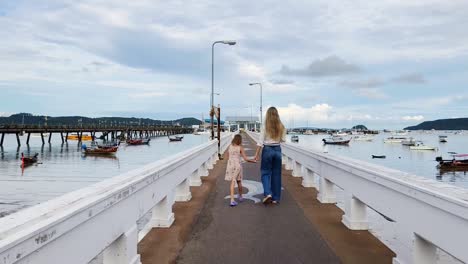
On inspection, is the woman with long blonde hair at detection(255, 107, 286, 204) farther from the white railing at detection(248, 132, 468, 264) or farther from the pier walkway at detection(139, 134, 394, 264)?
the white railing at detection(248, 132, 468, 264)

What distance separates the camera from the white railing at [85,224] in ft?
7.80

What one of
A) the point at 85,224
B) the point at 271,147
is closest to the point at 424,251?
the point at 85,224

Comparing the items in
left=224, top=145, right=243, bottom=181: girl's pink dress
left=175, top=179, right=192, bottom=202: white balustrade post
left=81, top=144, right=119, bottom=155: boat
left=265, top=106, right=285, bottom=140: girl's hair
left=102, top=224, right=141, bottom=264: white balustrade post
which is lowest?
left=81, top=144, right=119, bottom=155: boat

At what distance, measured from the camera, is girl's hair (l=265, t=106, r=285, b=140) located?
29.7 ft

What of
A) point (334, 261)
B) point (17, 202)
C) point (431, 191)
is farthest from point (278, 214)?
point (17, 202)

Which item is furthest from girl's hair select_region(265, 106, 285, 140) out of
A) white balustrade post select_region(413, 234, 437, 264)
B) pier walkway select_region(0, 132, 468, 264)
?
white balustrade post select_region(413, 234, 437, 264)

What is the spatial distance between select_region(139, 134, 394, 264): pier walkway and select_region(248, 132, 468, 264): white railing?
0.70 metres

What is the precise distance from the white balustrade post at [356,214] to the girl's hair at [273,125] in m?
2.38

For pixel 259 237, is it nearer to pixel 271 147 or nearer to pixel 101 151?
pixel 271 147

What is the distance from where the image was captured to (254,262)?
5285 millimetres

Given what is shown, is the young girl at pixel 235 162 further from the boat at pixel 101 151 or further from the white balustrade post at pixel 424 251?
the boat at pixel 101 151

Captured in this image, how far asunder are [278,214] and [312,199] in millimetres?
2020

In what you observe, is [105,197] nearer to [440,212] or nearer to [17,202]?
[440,212]

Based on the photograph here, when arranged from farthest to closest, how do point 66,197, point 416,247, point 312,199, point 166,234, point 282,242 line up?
point 312,199
point 166,234
point 282,242
point 416,247
point 66,197
